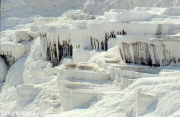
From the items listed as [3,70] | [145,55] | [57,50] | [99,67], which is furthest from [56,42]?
[145,55]

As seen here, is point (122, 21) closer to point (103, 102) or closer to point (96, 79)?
point (96, 79)

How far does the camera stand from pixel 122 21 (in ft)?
82.4

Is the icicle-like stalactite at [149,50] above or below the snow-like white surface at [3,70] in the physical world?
above

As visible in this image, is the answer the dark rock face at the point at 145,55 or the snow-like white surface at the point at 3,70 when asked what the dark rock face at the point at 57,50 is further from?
the dark rock face at the point at 145,55

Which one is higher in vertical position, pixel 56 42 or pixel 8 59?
pixel 56 42

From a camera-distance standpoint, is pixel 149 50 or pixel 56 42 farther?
pixel 56 42

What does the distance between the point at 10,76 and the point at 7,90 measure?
2010 millimetres

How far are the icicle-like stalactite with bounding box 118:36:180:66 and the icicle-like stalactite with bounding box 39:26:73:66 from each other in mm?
8994

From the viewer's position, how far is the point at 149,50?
19625mm

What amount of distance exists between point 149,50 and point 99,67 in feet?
9.99

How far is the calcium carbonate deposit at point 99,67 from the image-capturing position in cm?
1633

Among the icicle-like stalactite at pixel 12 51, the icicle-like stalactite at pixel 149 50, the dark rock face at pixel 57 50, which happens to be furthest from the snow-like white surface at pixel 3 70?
the icicle-like stalactite at pixel 149 50

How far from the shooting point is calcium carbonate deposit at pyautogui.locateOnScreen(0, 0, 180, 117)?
16330 millimetres

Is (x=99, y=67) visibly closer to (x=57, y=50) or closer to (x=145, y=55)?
(x=145, y=55)
